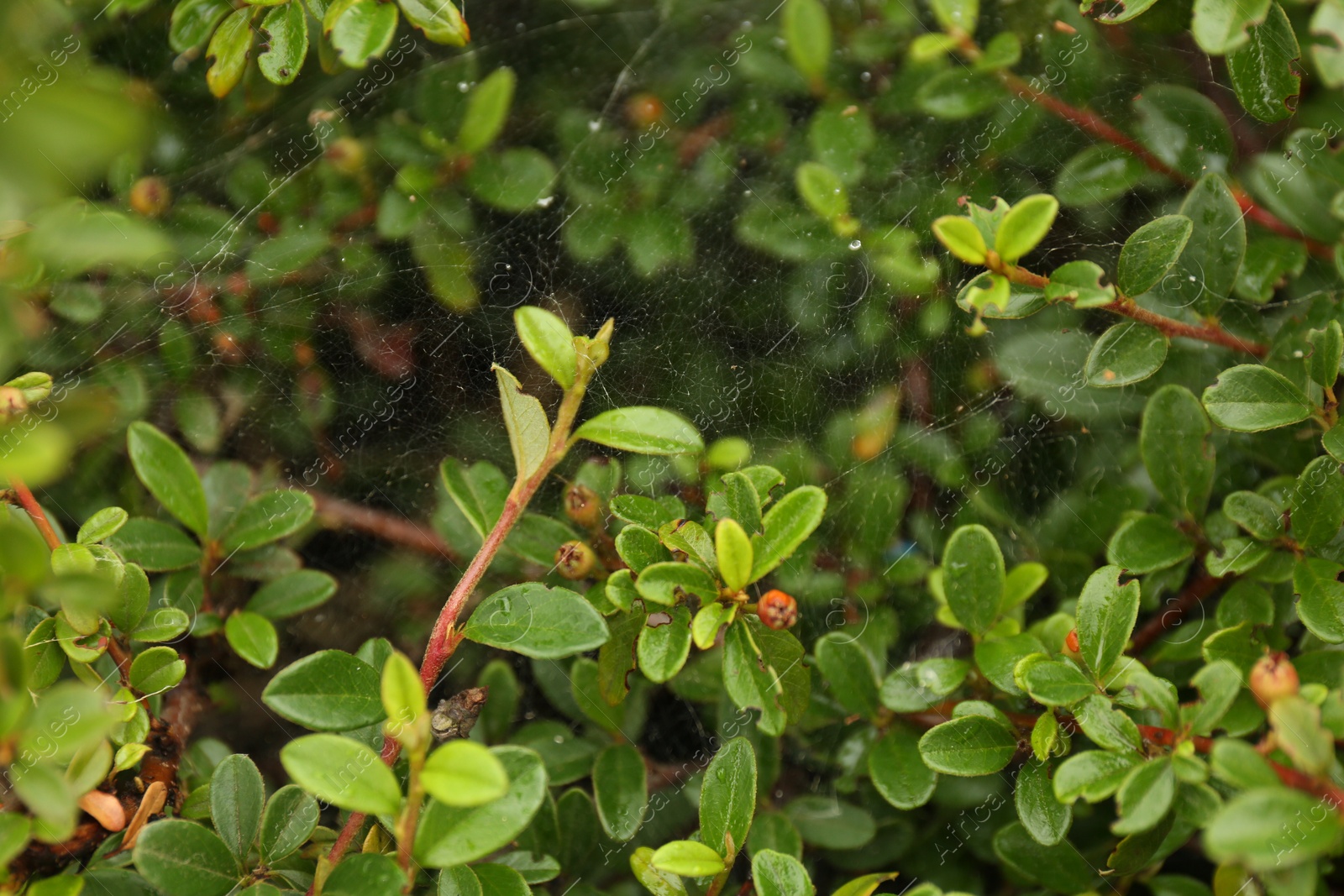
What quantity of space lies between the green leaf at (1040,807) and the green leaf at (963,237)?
555 millimetres

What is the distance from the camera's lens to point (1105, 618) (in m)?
0.93

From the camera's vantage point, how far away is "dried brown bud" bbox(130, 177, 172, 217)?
145 cm

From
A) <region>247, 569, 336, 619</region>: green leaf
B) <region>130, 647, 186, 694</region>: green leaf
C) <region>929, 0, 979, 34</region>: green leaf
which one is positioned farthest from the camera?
<region>929, 0, 979, 34</region>: green leaf

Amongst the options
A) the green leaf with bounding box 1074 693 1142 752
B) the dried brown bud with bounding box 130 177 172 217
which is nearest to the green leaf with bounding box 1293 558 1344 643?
the green leaf with bounding box 1074 693 1142 752

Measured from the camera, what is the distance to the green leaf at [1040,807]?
3.05 ft

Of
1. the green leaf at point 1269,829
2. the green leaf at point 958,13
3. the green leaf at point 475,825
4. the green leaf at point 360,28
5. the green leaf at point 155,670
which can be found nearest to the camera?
the green leaf at point 1269,829

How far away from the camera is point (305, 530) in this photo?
4.41 feet

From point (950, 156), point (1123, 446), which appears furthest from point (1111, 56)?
point (1123, 446)

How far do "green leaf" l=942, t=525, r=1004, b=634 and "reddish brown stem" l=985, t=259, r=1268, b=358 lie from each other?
0.30 m

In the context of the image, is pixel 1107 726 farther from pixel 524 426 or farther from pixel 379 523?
pixel 379 523

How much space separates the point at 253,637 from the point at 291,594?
82 mm

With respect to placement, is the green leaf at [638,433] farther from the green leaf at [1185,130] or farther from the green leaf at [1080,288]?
the green leaf at [1185,130]

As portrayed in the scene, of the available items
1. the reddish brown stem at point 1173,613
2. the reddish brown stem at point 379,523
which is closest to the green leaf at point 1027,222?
the reddish brown stem at point 1173,613

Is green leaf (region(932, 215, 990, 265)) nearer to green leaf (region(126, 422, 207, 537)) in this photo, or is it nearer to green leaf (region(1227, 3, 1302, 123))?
green leaf (region(1227, 3, 1302, 123))
